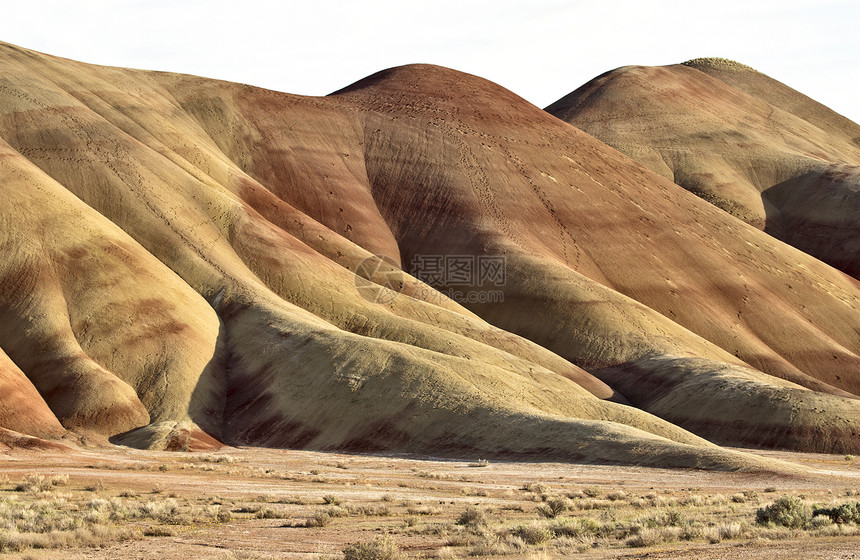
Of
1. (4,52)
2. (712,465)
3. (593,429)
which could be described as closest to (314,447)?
(593,429)

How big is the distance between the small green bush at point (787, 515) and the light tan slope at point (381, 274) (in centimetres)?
2321

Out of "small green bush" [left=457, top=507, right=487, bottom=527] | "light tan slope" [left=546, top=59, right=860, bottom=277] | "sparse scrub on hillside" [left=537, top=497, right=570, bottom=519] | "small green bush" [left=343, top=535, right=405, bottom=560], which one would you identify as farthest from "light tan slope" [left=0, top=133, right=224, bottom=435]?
"light tan slope" [left=546, top=59, right=860, bottom=277]

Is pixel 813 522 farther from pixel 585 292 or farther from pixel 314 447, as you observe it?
pixel 585 292

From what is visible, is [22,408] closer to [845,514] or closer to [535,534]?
[535,534]

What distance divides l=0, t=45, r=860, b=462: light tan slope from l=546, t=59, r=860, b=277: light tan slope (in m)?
23.6

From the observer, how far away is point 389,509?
89.9 ft

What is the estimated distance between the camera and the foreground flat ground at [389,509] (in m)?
19.5

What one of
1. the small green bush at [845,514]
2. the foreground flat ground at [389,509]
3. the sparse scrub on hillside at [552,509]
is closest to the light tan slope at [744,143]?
the foreground flat ground at [389,509]

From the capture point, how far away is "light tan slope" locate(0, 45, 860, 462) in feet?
189

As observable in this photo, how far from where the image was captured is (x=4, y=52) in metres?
86.8

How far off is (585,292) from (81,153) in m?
45.6

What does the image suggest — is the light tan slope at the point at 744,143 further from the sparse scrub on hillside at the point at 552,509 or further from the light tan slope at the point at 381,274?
the sparse scrub on hillside at the point at 552,509

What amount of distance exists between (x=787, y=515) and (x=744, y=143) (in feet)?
421

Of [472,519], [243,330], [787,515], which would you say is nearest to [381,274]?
[243,330]
